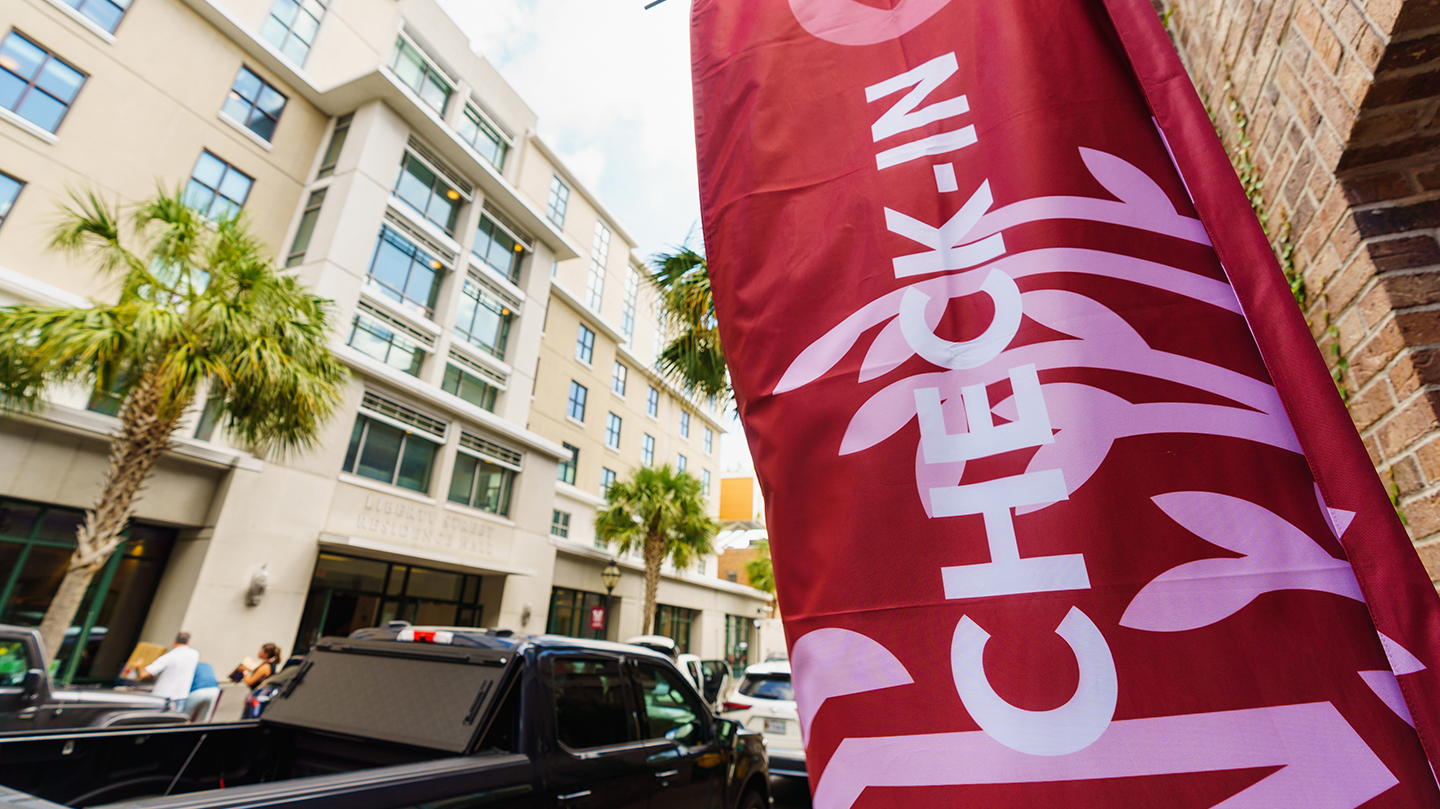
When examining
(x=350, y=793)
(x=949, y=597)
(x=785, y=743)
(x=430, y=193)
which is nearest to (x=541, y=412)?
(x=430, y=193)

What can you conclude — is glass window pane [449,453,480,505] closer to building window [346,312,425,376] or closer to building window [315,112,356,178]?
building window [346,312,425,376]

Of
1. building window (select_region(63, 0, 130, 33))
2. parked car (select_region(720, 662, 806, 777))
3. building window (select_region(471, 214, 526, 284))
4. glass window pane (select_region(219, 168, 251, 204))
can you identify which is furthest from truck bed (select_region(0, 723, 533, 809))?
building window (select_region(471, 214, 526, 284))

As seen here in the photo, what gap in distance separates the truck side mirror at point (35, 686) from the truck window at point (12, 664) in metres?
0.06

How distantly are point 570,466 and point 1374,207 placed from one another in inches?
1075

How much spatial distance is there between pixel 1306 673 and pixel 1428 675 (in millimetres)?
148

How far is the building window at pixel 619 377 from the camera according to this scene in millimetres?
31922

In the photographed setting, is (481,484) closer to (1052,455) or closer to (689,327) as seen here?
(689,327)

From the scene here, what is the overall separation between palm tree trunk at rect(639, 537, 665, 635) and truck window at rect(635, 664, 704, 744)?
59.9 feet

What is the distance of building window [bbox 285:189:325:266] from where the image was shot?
17.6 meters

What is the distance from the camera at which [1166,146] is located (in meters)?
1.53

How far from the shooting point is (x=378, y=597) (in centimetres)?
1744

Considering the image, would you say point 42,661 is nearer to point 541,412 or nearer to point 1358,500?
point 1358,500

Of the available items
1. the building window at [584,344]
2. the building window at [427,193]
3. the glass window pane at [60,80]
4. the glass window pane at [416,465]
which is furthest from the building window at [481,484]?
the glass window pane at [60,80]

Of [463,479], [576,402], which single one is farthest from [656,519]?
[576,402]
